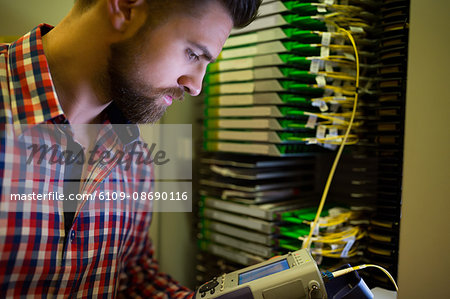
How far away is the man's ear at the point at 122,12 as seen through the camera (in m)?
0.88

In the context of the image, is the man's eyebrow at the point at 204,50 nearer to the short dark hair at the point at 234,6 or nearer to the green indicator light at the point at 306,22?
the short dark hair at the point at 234,6

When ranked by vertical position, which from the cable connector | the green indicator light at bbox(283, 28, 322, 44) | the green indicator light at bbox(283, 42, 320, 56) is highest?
the green indicator light at bbox(283, 28, 322, 44)

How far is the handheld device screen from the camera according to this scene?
86 cm

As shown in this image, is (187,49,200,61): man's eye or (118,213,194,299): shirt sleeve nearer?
(187,49,200,61): man's eye

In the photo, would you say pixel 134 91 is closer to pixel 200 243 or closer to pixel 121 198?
pixel 121 198

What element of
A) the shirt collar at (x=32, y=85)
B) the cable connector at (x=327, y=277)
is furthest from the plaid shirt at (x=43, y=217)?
the cable connector at (x=327, y=277)

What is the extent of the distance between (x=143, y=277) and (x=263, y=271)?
1.67ft

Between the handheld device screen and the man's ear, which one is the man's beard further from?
the handheld device screen

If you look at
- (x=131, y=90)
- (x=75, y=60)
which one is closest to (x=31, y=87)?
(x=75, y=60)

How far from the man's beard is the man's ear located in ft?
0.14

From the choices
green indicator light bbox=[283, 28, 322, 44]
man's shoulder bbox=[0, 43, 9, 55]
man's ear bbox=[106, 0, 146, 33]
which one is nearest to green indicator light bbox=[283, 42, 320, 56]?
green indicator light bbox=[283, 28, 322, 44]

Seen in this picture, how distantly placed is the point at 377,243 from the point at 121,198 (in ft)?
2.67

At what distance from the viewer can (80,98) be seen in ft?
3.11

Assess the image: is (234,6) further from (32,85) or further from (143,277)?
(143,277)
